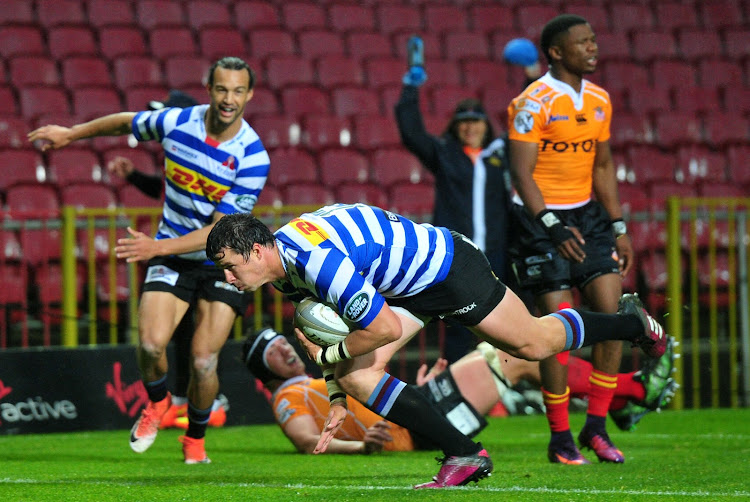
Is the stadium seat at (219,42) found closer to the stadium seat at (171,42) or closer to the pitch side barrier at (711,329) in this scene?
the stadium seat at (171,42)

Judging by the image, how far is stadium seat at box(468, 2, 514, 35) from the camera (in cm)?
1439

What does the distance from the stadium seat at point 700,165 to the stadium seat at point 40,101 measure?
22.0ft

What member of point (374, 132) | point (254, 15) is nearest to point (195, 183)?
point (374, 132)

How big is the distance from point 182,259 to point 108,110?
5982mm

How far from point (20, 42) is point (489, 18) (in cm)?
573

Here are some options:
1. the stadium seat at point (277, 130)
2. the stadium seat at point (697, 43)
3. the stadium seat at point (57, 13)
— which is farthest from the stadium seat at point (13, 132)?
the stadium seat at point (697, 43)

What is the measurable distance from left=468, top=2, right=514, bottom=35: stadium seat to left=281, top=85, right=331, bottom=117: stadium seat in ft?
9.03

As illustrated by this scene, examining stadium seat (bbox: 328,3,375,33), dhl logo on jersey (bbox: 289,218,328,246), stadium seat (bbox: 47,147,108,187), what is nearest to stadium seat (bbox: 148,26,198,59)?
stadium seat (bbox: 328,3,375,33)

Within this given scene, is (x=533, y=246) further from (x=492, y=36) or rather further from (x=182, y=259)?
(x=492, y=36)

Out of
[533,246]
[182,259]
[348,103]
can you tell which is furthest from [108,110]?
[533,246]

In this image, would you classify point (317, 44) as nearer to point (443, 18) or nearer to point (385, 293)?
point (443, 18)

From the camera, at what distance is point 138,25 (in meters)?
13.1

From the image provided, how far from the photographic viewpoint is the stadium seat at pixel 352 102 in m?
12.8

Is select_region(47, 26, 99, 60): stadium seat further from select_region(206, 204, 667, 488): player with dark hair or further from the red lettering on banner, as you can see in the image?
select_region(206, 204, 667, 488): player with dark hair
